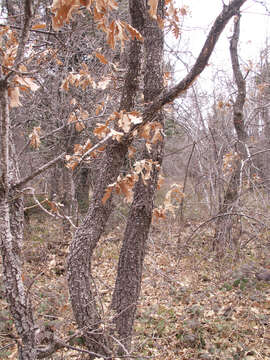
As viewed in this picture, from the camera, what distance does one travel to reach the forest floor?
3.46 metres

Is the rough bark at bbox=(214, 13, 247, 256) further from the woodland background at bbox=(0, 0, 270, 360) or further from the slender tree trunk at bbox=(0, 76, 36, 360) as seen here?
the slender tree trunk at bbox=(0, 76, 36, 360)

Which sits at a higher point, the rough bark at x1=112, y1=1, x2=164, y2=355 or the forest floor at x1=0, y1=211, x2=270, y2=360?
the rough bark at x1=112, y1=1, x2=164, y2=355

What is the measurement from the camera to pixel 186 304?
4.68 meters

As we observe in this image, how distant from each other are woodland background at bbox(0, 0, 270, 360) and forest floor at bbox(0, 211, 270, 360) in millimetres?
24

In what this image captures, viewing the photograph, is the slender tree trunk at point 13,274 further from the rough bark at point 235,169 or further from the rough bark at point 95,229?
the rough bark at point 235,169

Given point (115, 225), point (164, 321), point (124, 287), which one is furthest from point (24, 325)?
point (115, 225)

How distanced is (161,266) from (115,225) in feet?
8.61

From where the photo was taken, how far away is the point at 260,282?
193 inches

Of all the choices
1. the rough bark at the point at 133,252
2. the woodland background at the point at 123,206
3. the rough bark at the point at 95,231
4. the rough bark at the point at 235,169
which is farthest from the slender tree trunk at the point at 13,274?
the rough bark at the point at 235,169

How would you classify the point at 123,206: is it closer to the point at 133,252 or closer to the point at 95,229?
the point at 133,252

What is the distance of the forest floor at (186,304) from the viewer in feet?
11.3

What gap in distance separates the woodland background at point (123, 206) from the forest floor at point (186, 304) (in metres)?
0.02

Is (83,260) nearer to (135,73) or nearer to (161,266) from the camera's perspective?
(135,73)

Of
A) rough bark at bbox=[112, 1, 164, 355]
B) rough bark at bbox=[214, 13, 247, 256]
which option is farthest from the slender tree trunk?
rough bark at bbox=[214, 13, 247, 256]
